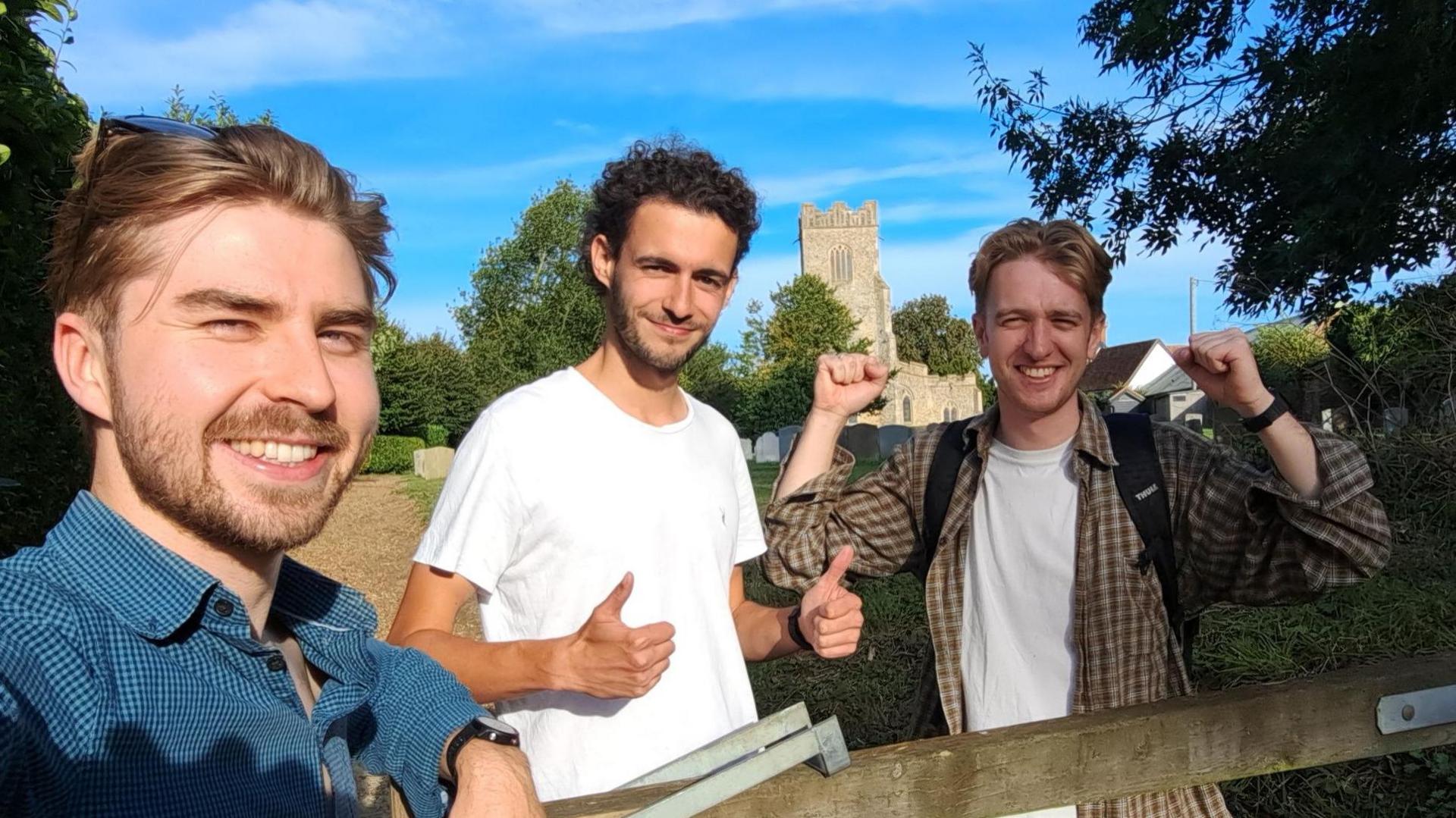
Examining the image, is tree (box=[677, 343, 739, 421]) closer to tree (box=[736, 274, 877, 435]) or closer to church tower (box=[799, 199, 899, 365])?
tree (box=[736, 274, 877, 435])

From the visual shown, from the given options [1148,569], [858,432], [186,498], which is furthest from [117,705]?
[858,432]

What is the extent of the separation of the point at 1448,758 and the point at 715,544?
3.72 m

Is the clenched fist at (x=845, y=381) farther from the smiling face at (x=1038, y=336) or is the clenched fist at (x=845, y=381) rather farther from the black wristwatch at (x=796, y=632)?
the black wristwatch at (x=796, y=632)

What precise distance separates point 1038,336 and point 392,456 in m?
30.2

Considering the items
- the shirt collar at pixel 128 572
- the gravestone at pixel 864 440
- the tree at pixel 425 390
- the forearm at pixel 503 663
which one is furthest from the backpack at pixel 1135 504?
the tree at pixel 425 390

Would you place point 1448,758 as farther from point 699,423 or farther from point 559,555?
point 559,555

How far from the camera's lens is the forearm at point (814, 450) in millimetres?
2750

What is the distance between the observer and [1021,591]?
2.66 meters

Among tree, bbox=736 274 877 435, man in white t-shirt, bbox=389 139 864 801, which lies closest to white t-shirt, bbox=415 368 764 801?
man in white t-shirt, bbox=389 139 864 801

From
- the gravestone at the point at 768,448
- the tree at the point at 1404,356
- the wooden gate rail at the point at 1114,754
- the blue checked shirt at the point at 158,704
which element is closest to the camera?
the blue checked shirt at the point at 158,704

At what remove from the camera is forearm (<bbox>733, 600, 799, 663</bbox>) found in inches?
102

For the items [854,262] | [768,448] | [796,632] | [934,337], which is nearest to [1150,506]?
[796,632]

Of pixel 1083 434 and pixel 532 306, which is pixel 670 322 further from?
pixel 532 306

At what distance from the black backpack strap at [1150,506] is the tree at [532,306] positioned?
33041 millimetres
